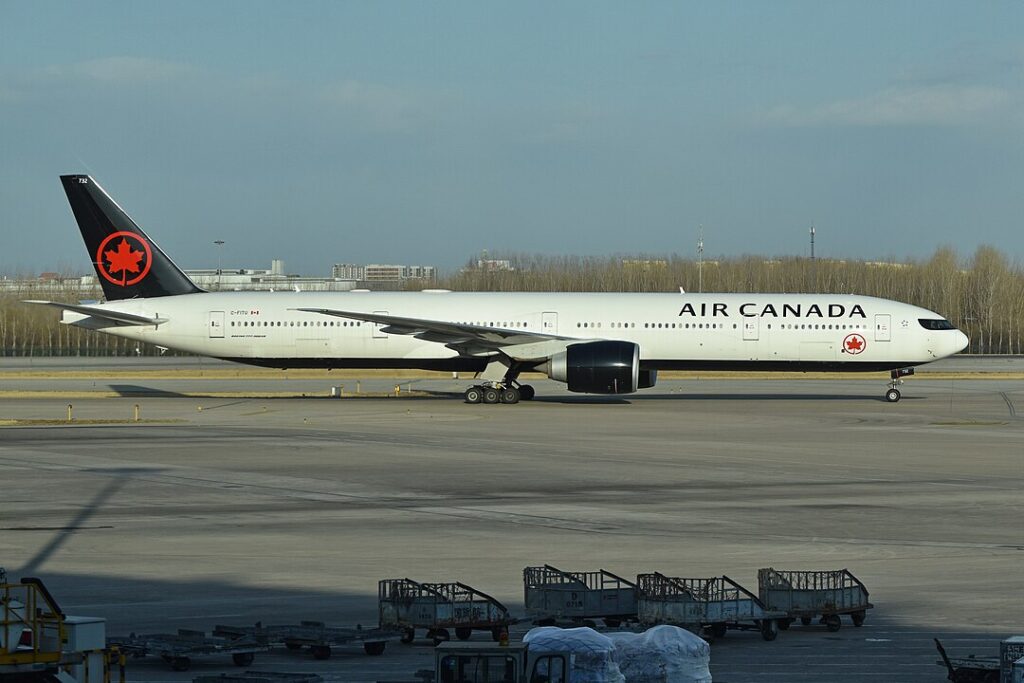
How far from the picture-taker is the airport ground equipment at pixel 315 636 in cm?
1244

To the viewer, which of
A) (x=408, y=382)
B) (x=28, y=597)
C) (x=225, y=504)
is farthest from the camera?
(x=408, y=382)

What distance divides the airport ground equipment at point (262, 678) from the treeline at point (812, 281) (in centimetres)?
10005

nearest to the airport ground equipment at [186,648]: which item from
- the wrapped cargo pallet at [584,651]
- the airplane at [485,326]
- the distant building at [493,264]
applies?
the wrapped cargo pallet at [584,651]

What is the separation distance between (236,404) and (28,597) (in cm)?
3725

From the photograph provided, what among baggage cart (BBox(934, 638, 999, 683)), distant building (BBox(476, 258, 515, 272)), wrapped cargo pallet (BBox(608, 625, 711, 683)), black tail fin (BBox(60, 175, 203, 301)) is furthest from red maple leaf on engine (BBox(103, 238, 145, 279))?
distant building (BBox(476, 258, 515, 272))

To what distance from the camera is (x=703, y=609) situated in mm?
13172

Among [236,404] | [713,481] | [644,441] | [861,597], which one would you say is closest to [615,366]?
[644,441]

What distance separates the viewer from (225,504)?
22.8m

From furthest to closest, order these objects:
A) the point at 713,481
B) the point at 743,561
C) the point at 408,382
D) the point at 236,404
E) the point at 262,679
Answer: the point at 408,382, the point at 236,404, the point at 713,481, the point at 743,561, the point at 262,679

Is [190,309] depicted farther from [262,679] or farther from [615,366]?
[262,679]

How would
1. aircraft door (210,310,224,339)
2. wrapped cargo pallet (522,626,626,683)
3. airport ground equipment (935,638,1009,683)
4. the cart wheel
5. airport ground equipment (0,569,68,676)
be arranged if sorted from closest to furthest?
1. airport ground equipment (0,569,68,676)
2. wrapped cargo pallet (522,626,626,683)
3. airport ground equipment (935,638,1009,683)
4. the cart wheel
5. aircraft door (210,310,224,339)

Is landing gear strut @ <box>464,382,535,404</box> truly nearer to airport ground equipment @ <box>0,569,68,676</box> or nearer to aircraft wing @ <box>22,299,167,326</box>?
aircraft wing @ <box>22,299,167,326</box>

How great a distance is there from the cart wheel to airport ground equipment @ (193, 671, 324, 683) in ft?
1.93

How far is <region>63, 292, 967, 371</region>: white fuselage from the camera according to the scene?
153 ft
